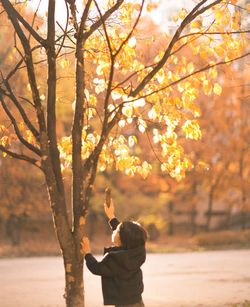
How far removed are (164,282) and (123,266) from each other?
34.3 feet

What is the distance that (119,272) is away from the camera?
5719 mm

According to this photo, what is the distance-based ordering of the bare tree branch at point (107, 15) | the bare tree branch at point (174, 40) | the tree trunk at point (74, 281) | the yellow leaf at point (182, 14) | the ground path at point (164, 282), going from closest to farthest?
the tree trunk at point (74, 281)
the bare tree branch at point (174, 40)
the bare tree branch at point (107, 15)
the yellow leaf at point (182, 14)
the ground path at point (164, 282)

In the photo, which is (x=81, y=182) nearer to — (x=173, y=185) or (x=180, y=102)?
(x=180, y=102)

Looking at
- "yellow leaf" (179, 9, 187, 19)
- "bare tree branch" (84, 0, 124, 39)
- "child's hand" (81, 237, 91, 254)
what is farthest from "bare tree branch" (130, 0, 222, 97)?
"child's hand" (81, 237, 91, 254)

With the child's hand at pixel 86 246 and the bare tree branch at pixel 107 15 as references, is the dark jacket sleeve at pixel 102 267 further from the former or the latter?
the bare tree branch at pixel 107 15

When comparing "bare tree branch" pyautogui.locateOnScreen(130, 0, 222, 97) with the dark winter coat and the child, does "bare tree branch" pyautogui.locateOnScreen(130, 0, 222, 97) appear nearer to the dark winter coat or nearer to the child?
the child

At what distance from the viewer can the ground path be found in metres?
12.5

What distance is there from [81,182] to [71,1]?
1.72 m

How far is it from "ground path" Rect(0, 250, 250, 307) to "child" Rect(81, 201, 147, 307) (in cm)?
582

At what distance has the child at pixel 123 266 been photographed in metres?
5.69

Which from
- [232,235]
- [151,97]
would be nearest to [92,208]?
[232,235]

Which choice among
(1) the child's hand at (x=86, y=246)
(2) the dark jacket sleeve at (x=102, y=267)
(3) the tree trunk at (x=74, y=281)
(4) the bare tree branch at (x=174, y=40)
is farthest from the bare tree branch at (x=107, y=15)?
(2) the dark jacket sleeve at (x=102, y=267)

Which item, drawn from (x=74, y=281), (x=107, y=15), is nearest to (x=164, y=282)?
(x=74, y=281)

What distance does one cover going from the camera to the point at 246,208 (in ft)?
101
